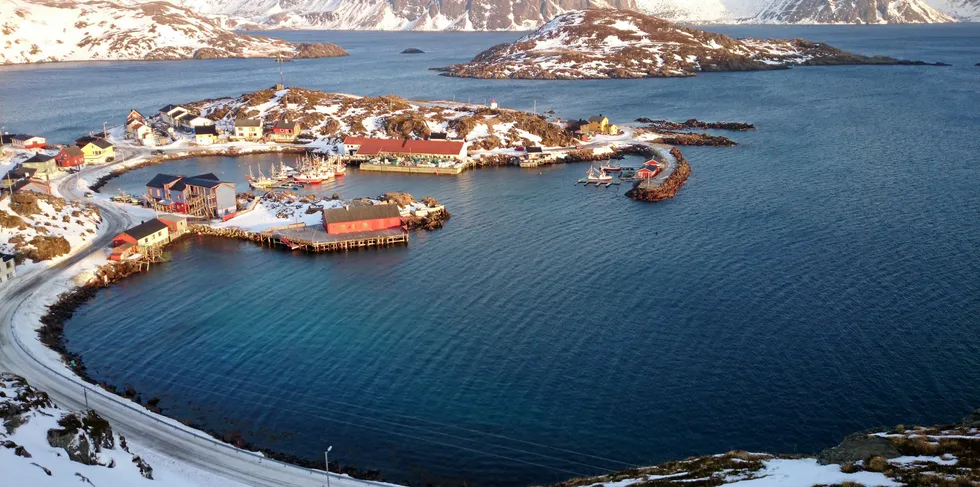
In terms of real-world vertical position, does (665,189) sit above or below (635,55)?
below

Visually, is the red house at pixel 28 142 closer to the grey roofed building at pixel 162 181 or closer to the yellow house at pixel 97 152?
the yellow house at pixel 97 152

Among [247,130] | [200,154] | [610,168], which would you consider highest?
[247,130]

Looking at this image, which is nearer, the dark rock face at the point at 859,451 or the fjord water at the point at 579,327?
the dark rock face at the point at 859,451

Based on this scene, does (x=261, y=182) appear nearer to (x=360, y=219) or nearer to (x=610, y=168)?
(x=360, y=219)

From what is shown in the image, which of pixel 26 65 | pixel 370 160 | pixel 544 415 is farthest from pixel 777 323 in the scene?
pixel 26 65

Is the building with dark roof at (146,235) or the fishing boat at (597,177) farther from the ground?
the fishing boat at (597,177)

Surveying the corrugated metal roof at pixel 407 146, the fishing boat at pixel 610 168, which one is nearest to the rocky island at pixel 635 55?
the corrugated metal roof at pixel 407 146

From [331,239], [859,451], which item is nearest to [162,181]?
[331,239]
